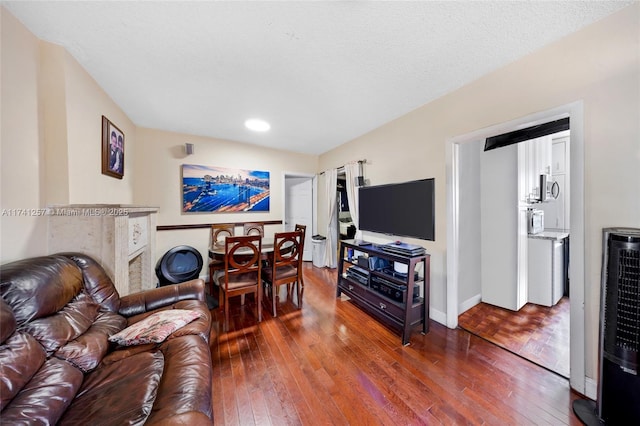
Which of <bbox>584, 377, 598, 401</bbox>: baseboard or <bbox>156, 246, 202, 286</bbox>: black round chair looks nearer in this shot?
<bbox>584, 377, 598, 401</bbox>: baseboard

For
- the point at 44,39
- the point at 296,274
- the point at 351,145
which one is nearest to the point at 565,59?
the point at 351,145

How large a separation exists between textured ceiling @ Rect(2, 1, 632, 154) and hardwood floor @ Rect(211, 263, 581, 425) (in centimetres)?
241

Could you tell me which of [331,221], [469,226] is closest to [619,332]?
[469,226]

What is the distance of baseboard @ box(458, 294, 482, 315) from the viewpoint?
2.47 metres

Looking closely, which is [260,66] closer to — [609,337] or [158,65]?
[158,65]

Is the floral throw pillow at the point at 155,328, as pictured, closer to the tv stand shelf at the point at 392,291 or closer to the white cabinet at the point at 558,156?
A: the tv stand shelf at the point at 392,291

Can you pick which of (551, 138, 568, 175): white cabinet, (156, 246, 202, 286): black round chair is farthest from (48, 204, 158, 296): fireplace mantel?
(551, 138, 568, 175): white cabinet

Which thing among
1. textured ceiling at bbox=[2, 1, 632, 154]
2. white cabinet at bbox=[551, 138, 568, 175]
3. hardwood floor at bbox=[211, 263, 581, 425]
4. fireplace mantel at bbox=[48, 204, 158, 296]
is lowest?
hardwood floor at bbox=[211, 263, 581, 425]

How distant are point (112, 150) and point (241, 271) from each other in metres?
1.91

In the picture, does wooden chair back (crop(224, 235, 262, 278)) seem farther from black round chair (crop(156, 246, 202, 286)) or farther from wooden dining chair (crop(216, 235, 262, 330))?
black round chair (crop(156, 246, 202, 286))

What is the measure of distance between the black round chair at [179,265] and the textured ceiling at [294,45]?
6.64 feet

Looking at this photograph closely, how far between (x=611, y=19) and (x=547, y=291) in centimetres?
264

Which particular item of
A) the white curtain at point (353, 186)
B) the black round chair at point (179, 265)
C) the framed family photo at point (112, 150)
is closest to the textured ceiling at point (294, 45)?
the framed family photo at point (112, 150)

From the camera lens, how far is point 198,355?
1194 mm
